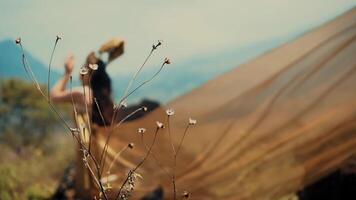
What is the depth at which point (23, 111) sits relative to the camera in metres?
35.8

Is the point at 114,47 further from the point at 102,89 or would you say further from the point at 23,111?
the point at 23,111

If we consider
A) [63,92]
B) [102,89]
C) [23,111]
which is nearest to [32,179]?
[102,89]

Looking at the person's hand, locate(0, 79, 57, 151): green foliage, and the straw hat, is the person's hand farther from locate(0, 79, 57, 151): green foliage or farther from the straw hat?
locate(0, 79, 57, 151): green foliage

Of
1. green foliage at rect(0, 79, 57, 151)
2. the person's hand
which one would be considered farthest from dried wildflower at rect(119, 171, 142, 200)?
green foliage at rect(0, 79, 57, 151)

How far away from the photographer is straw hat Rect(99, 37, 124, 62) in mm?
4194

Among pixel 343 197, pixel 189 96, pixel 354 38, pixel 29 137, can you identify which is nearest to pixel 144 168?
pixel 189 96

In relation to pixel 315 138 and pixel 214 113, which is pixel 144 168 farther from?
pixel 315 138

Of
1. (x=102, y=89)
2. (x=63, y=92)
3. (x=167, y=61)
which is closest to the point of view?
(x=167, y=61)

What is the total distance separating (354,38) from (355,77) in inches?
8.1

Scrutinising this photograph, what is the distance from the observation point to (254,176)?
4309mm

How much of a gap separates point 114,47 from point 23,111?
32.2 meters

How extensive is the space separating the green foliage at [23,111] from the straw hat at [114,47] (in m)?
30.6

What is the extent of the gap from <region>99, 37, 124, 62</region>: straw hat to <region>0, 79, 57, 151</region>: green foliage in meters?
30.6

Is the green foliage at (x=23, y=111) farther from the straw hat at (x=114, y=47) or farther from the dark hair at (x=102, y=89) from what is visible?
the straw hat at (x=114, y=47)
